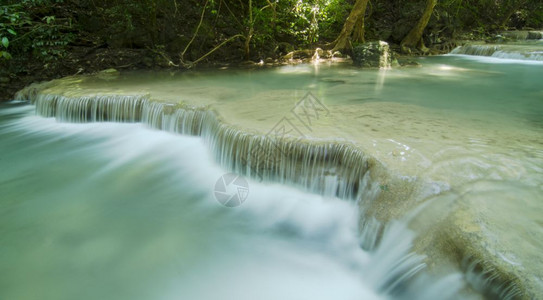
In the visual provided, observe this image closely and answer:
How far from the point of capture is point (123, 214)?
3.79 m

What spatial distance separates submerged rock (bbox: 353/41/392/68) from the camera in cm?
958

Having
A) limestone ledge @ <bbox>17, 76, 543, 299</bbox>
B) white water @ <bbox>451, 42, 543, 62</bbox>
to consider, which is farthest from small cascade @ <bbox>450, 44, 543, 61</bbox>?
limestone ledge @ <bbox>17, 76, 543, 299</bbox>

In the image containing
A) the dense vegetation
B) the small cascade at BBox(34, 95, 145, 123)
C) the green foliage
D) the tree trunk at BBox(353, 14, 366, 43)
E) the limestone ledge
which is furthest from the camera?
the tree trunk at BBox(353, 14, 366, 43)

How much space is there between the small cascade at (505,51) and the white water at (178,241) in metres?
11.8

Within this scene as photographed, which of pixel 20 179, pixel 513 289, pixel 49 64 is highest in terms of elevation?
pixel 49 64

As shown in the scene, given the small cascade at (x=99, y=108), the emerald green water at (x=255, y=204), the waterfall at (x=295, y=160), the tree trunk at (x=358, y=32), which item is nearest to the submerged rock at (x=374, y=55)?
the tree trunk at (x=358, y=32)

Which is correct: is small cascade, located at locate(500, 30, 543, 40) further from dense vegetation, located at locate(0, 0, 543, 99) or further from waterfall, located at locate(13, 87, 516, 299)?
waterfall, located at locate(13, 87, 516, 299)

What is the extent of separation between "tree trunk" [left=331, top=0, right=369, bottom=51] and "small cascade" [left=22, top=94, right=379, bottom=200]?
26.4 feet

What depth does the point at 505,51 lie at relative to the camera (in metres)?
11.7

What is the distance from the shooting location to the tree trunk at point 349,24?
11.1 meters

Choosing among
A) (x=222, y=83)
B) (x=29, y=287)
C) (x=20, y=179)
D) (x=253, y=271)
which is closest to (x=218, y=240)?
(x=253, y=271)

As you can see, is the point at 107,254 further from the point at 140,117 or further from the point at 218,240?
the point at 140,117

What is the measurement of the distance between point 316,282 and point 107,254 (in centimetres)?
210

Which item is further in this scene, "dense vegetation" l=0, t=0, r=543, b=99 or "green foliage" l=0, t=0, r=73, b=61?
"dense vegetation" l=0, t=0, r=543, b=99
